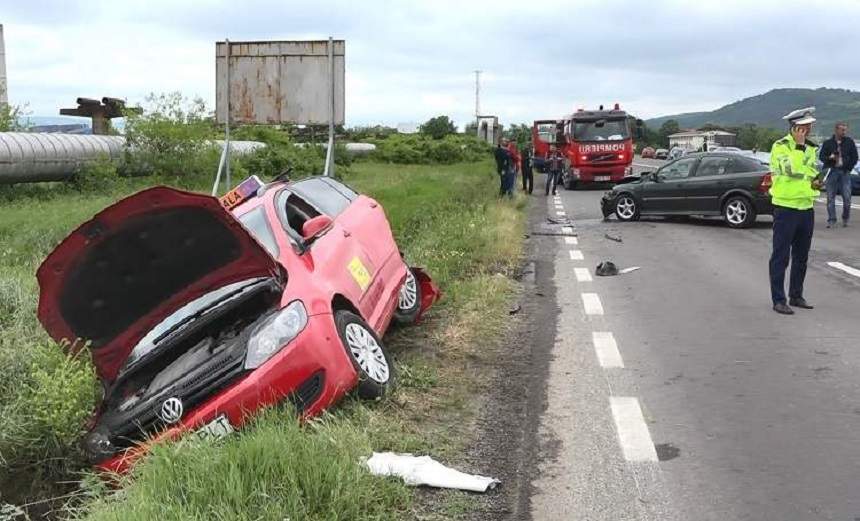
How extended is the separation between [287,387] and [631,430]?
2002 millimetres

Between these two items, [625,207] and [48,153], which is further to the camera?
[48,153]

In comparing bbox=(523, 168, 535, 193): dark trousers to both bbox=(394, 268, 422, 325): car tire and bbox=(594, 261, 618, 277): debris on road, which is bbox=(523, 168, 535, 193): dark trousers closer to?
bbox=(594, 261, 618, 277): debris on road

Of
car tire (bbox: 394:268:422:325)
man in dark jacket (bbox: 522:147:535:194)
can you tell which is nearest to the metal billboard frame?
car tire (bbox: 394:268:422:325)

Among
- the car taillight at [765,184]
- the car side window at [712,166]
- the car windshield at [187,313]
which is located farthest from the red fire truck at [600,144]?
the car windshield at [187,313]

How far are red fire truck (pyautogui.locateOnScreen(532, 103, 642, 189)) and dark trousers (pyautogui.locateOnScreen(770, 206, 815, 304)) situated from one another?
67.1 ft

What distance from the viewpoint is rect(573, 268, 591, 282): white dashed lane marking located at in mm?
10398

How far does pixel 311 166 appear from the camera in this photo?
31203mm

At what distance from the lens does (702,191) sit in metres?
16.2

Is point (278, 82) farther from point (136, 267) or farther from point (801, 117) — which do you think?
point (136, 267)

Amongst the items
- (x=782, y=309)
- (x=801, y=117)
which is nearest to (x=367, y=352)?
(x=782, y=309)

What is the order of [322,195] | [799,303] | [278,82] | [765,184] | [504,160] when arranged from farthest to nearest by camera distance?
[504,160], [765,184], [278,82], [799,303], [322,195]

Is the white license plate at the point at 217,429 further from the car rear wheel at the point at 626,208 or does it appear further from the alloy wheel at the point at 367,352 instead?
the car rear wheel at the point at 626,208

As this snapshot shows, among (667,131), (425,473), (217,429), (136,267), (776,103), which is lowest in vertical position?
(425,473)

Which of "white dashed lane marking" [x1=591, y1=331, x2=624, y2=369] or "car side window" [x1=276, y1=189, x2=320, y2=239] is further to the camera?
"white dashed lane marking" [x1=591, y1=331, x2=624, y2=369]
